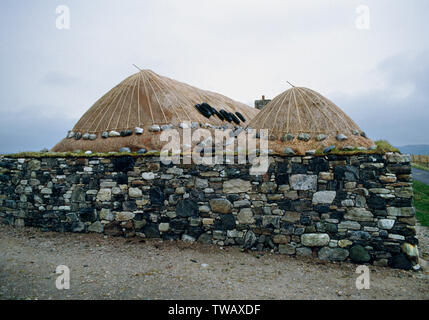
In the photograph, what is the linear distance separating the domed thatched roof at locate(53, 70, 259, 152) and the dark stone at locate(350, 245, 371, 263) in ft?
18.0

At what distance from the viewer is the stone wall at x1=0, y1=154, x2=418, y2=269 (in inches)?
220

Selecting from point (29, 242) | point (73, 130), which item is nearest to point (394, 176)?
point (29, 242)

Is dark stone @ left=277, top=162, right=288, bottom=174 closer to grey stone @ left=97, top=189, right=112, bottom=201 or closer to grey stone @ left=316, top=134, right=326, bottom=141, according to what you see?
grey stone @ left=316, top=134, right=326, bottom=141

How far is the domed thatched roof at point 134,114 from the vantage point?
823 centimetres

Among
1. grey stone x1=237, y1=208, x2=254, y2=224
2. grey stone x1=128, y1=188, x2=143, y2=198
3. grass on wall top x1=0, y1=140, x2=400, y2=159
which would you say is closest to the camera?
grass on wall top x1=0, y1=140, x2=400, y2=159

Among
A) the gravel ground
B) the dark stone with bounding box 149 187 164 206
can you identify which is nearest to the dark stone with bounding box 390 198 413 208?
the gravel ground

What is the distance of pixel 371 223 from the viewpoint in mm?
5617

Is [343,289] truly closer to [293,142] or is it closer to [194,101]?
[293,142]

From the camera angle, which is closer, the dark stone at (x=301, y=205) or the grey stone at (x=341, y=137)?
the dark stone at (x=301, y=205)

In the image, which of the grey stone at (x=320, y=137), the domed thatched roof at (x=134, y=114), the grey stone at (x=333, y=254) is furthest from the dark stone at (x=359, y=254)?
the domed thatched roof at (x=134, y=114)

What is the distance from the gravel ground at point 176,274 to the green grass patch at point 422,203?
3723mm

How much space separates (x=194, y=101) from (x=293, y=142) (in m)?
4.64

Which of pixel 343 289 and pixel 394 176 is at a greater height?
pixel 394 176

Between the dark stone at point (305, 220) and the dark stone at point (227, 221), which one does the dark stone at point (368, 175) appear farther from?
the dark stone at point (227, 221)
